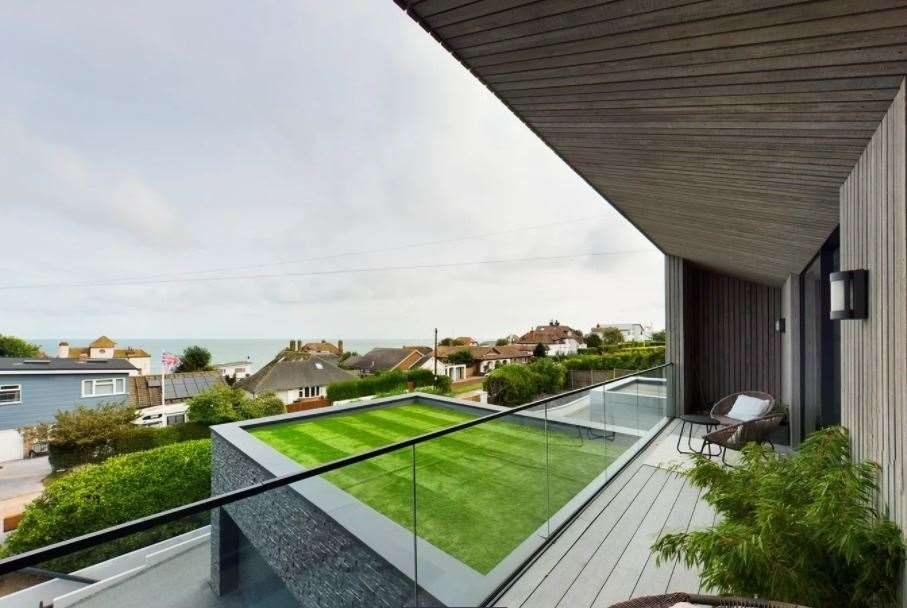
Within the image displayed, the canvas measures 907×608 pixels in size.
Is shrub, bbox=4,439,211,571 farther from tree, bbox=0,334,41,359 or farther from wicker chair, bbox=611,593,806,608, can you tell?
tree, bbox=0,334,41,359

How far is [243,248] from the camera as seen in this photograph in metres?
59.0

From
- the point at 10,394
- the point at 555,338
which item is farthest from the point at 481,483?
the point at 555,338

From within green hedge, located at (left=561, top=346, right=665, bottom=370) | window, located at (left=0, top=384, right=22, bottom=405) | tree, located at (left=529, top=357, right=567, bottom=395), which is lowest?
window, located at (left=0, top=384, right=22, bottom=405)

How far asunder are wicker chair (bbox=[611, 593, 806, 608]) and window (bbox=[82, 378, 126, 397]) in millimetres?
30130

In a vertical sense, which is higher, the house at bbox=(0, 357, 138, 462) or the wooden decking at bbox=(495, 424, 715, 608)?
the wooden decking at bbox=(495, 424, 715, 608)

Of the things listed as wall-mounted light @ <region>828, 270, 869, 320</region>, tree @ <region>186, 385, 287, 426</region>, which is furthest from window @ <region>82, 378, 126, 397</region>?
wall-mounted light @ <region>828, 270, 869, 320</region>

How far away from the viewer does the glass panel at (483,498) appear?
7.54ft

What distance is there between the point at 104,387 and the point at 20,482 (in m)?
7.19

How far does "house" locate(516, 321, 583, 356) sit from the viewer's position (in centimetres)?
5072

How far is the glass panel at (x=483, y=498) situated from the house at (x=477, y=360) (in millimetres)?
38128

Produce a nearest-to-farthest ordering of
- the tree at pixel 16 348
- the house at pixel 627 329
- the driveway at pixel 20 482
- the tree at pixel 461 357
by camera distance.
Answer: the driveway at pixel 20 482 < the tree at pixel 16 348 < the tree at pixel 461 357 < the house at pixel 627 329

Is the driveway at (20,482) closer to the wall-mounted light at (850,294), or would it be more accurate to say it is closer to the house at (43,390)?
the house at (43,390)

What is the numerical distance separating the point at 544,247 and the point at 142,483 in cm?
4485


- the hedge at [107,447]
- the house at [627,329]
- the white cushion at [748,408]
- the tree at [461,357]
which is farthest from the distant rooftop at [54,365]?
the house at [627,329]
